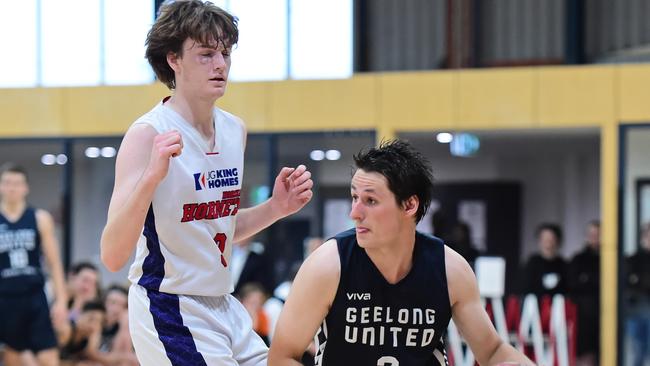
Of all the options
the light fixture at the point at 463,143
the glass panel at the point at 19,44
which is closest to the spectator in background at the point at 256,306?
the light fixture at the point at 463,143

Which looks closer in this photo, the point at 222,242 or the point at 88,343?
the point at 222,242

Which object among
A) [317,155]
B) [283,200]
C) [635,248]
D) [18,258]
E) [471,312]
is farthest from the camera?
[317,155]

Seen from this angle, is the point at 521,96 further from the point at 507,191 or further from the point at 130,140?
the point at 130,140

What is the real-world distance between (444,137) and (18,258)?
5337 millimetres

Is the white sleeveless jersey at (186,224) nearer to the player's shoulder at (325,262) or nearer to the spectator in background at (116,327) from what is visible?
the player's shoulder at (325,262)

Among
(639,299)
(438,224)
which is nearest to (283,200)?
(438,224)

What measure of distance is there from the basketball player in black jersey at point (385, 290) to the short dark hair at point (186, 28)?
70cm

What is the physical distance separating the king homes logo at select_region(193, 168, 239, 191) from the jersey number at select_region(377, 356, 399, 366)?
84cm

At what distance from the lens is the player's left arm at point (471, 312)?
420 cm

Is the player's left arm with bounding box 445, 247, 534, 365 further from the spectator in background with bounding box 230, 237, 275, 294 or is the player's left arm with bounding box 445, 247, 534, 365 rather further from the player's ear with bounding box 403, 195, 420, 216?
the spectator in background with bounding box 230, 237, 275, 294

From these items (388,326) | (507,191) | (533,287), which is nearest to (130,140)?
(388,326)

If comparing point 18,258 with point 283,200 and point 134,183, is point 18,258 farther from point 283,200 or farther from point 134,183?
point 134,183

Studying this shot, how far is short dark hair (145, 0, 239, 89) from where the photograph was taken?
4070 mm

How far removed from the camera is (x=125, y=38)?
1377 cm
